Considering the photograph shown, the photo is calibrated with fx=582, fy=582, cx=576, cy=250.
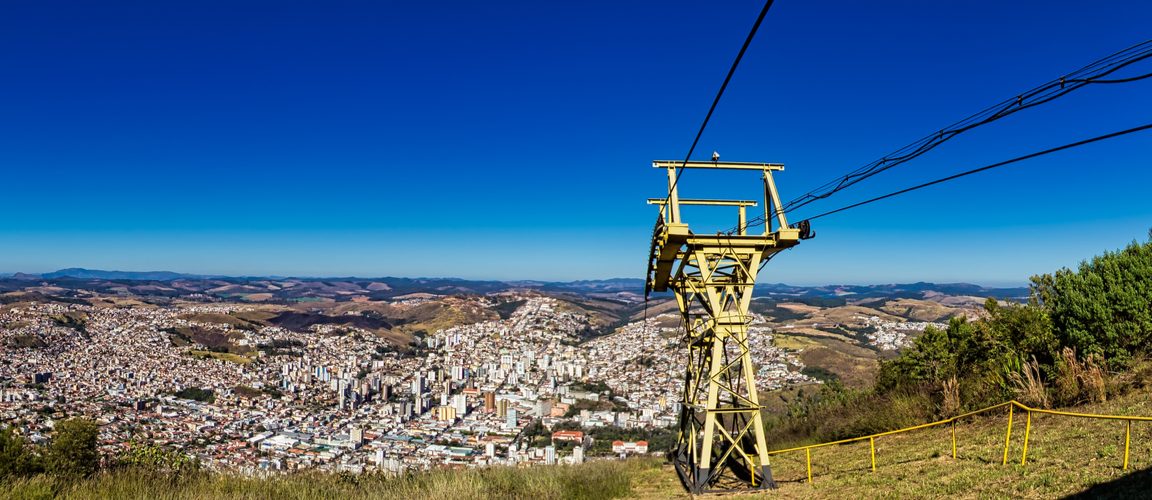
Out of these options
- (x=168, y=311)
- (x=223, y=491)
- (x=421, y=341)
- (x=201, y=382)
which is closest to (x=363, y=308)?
(x=168, y=311)

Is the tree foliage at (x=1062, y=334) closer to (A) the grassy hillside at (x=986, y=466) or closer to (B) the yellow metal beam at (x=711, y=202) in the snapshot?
(A) the grassy hillside at (x=986, y=466)

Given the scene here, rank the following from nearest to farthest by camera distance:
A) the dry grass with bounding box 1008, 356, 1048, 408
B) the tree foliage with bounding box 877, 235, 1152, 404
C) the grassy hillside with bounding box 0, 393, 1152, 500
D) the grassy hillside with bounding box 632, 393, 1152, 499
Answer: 1. the grassy hillside with bounding box 632, 393, 1152, 499
2. the grassy hillside with bounding box 0, 393, 1152, 500
3. the dry grass with bounding box 1008, 356, 1048, 408
4. the tree foliage with bounding box 877, 235, 1152, 404

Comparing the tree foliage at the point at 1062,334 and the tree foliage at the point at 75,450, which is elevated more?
the tree foliage at the point at 1062,334

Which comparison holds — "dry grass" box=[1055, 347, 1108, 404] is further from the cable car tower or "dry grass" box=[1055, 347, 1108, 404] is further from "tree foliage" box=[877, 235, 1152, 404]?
the cable car tower

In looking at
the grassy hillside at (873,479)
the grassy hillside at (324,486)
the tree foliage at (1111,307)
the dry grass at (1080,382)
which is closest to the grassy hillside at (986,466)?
the grassy hillside at (873,479)

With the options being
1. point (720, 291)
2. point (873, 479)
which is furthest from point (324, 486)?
point (873, 479)

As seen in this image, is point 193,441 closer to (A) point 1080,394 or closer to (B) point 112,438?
(B) point 112,438

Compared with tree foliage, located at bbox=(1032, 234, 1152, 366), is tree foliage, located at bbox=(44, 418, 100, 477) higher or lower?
lower

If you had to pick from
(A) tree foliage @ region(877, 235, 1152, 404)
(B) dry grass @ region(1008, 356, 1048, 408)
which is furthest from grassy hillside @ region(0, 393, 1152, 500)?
(A) tree foliage @ region(877, 235, 1152, 404)

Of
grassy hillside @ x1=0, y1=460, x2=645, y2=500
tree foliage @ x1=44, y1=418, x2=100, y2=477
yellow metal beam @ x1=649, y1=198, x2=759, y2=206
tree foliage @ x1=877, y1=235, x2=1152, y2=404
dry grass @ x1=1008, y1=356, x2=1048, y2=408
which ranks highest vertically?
yellow metal beam @ x1=649, y1=198, x2=759, y2=206

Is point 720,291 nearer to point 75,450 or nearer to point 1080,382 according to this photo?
point 1080,382

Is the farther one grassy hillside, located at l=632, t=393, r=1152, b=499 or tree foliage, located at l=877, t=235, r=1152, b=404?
tree foliage, located at l=877, t=235, r=1152, b=404

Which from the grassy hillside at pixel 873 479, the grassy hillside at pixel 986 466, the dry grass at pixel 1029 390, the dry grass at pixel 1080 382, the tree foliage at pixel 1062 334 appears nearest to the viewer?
the grassy hillside at pixel 986 466
